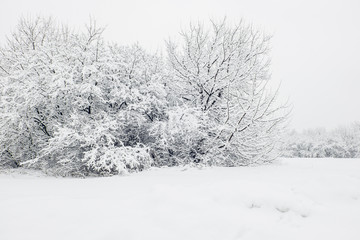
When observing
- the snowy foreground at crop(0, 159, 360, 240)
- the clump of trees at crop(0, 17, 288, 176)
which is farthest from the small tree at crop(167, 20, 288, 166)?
the snowy foreground at crop(0, 159, 360, 240)

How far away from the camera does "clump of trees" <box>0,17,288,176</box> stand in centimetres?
842

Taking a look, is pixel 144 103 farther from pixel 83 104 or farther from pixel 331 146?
pixel 331 146

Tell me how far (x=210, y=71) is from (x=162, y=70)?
2.08 metres

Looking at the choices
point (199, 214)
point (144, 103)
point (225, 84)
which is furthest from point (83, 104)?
point (199, 214)

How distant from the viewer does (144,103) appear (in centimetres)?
874

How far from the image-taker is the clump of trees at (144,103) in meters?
8.42

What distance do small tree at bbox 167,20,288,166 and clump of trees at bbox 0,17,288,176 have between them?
0.04 metres

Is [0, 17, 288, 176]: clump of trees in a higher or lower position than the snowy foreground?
higher

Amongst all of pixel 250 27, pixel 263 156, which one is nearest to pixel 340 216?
pixel 263 156

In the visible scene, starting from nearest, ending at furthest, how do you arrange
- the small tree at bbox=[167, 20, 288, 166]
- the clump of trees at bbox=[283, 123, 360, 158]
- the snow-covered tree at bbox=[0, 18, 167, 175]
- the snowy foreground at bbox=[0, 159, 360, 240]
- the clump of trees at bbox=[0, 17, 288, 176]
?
the snowy foreground at bbox=[0, 159, 360, 240], the snow-covered tree at bbox=[0, 18, 167, 175], the clump of trees at bbox=[0, 17, 288, 176], the small tree at bbox=[167, 20, 288, 166], the clump of trees at bbox=[283, 123, 360, 158]

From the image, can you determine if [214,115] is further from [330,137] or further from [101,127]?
[330,137]

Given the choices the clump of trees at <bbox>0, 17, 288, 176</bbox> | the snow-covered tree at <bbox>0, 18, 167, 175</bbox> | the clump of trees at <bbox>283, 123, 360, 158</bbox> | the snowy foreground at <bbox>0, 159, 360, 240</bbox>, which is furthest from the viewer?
the clump of trees at <bbox>283, 123, 360, 158</bbox>

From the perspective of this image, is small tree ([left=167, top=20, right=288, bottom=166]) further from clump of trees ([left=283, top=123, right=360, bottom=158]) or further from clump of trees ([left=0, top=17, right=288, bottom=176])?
clump of trees ([left=283, top=123, right=360, bottom=158])

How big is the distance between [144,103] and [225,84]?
122 inches
